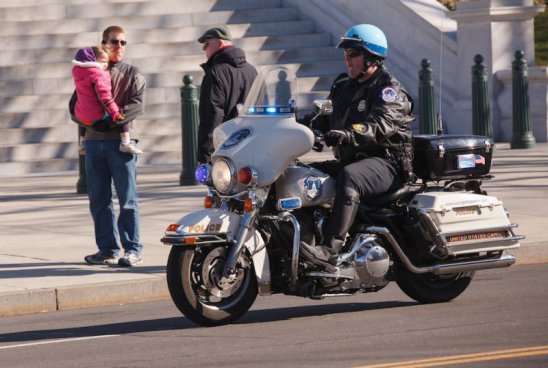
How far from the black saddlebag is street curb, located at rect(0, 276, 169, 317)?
2.20 meters

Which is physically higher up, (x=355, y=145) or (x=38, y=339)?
(x=355, y=145)

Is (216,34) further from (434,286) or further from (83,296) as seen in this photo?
(434,286)

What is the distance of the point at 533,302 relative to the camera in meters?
9.05

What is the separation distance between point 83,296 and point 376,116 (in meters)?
2.56

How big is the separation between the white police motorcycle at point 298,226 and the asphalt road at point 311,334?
9.4 inches

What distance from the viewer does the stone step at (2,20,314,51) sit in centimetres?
2212

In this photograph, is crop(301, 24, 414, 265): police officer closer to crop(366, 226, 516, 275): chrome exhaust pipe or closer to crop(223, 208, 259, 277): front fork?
crop(366, 226, 516, 275): chrome exhaust pipe

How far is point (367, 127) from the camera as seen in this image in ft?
28.3

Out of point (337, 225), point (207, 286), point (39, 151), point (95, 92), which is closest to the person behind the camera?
point (207, 286)

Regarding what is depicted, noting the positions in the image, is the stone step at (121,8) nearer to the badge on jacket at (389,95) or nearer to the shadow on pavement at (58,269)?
the shadow on pavement at (58,269)

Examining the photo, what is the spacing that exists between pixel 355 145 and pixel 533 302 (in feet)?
5.15

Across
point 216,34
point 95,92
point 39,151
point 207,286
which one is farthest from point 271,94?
point 39,151

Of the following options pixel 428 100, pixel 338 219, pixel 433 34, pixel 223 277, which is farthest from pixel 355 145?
pixel 433 34

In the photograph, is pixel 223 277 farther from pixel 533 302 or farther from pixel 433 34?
pixel 433 34
